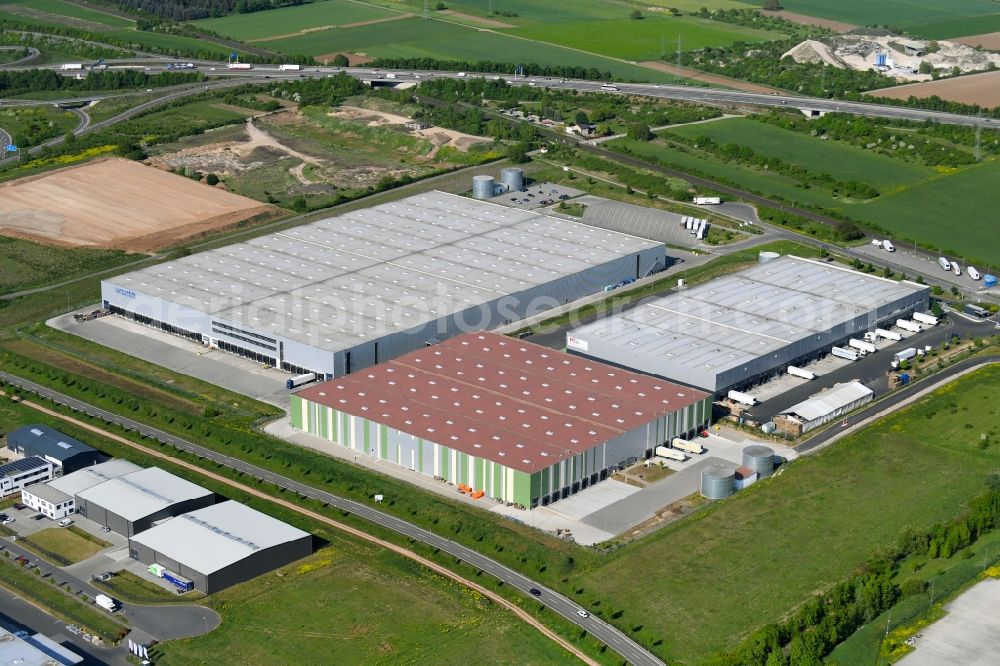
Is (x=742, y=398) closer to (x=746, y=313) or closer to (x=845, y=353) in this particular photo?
(x=845, y=353)

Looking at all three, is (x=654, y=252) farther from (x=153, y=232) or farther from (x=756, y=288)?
(x=153, y=232)

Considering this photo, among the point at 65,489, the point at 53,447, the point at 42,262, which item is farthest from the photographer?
the point at 42,262

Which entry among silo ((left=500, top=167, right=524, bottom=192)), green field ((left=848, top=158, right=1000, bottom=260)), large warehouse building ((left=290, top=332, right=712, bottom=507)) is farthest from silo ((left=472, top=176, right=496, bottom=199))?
large warehouse building ((left=290, top=332, right=712, bottom=507))

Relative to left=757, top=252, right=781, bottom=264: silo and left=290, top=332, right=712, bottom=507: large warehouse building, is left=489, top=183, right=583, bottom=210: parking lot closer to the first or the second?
left=757, top=252, right=781, bottom=264: silo

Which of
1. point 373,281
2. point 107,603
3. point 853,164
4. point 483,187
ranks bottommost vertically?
point 107,603

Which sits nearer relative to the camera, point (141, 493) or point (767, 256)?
point (141, 493)

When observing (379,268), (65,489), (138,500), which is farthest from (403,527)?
(379,268)
